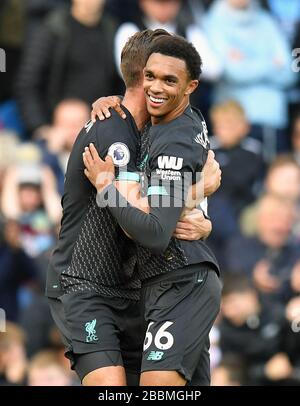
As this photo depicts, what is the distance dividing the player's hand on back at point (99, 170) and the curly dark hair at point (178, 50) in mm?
620

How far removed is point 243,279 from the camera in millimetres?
10914

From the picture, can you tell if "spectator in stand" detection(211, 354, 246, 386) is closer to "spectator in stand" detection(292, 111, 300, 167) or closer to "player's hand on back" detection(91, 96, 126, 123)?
"spectator in stand" detection(292, 111, 300, 167)

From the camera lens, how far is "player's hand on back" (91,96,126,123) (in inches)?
264

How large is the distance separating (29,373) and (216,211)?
2.31 meters

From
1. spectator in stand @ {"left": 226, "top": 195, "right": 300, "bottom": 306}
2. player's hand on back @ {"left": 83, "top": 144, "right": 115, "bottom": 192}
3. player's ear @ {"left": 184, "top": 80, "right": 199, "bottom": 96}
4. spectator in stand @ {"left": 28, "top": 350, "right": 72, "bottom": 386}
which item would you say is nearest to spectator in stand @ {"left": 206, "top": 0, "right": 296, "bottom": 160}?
spectator in stand @ {"left": 226, "top": 195, "right": 300, "bottom": 306}

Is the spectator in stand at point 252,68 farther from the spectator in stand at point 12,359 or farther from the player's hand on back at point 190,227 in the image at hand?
the player's hand on back at point 190,227

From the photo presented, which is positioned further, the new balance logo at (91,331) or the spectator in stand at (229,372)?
the spectator in stand at (229,372)

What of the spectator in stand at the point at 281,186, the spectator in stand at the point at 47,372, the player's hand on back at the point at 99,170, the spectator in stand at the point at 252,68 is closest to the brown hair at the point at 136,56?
the player's hand on back at the point at 99,170

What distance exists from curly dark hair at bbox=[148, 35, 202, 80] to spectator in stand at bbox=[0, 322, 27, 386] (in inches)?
176

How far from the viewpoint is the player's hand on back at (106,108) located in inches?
264

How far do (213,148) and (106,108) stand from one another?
475 centimetres

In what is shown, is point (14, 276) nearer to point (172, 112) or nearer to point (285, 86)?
point (285, 86)

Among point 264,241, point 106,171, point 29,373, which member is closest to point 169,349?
point 106,171

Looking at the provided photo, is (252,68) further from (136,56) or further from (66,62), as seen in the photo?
(136,56)
